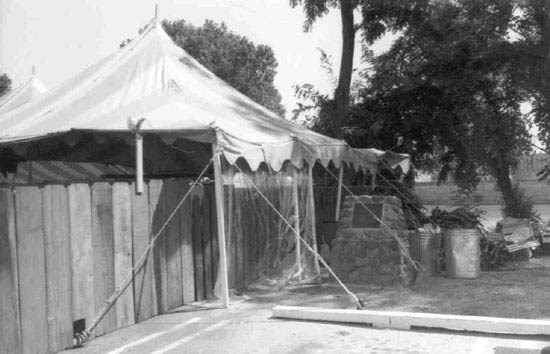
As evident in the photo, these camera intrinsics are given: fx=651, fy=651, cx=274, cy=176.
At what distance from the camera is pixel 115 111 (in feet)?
30.9

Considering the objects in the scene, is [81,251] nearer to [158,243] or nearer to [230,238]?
[158,243]

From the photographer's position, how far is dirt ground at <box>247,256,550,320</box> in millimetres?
7852

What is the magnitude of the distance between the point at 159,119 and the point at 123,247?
232 centimetres

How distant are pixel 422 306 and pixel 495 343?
79.3 inches

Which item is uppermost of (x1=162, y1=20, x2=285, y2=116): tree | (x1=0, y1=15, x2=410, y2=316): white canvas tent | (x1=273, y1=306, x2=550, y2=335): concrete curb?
(x1=162, y1=20, x2=285, y2=116): tree

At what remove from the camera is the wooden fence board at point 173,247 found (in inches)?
310

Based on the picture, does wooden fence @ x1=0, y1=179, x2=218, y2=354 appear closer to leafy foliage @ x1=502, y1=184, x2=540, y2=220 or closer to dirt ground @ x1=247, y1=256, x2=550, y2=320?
dirt ground @ x1=247, y1=256, x2=550, y2=320

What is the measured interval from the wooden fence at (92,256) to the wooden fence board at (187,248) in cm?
1

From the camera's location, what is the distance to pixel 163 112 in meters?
9.15

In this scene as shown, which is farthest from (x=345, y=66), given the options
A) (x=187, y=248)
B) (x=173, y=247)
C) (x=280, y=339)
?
(x=280, y=339)

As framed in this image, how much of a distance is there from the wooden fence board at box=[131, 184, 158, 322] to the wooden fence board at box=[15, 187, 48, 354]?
152 centimetres

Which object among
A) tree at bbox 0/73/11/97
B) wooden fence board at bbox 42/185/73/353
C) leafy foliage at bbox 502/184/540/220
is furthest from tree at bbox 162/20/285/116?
wooden fence board at bbox 42/185/73/353

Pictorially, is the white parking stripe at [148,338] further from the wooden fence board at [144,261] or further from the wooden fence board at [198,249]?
the wooden fence board at [198,249]

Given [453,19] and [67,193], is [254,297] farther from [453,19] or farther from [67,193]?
[453,19]
